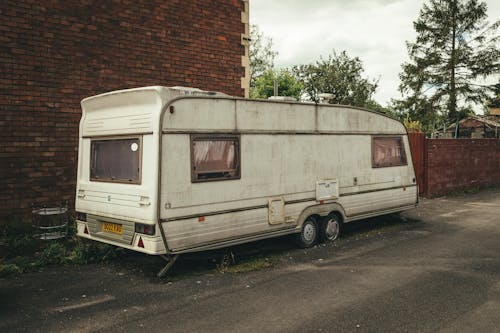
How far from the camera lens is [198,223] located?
20.9 feet

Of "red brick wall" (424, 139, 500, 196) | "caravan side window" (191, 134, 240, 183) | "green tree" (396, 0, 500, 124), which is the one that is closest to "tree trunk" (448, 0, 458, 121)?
"green tree" (396, 0, 500, 124)

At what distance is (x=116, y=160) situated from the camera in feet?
21.7

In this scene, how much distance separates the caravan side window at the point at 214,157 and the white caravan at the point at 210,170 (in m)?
0.02

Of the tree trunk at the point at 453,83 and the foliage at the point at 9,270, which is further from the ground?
the tree trunk at the point at 453,83

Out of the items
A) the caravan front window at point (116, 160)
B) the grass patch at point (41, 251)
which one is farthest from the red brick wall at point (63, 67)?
the caravan front window at point (116, 160)

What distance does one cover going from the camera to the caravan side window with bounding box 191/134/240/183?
6.40 meters

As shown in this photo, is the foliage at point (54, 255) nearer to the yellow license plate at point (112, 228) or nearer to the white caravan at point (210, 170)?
the white caravan at point (210, 170)

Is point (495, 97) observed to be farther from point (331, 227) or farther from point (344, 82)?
point (331, 227)

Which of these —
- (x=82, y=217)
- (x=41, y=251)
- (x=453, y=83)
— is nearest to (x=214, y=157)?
(x=82, y=217)

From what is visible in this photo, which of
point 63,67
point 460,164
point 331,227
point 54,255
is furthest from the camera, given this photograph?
point 460,164

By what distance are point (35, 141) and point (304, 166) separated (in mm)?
4863

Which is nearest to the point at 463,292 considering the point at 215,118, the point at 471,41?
the point at 215,118

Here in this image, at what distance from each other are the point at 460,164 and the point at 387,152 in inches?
331

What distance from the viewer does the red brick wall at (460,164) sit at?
50.0ft
